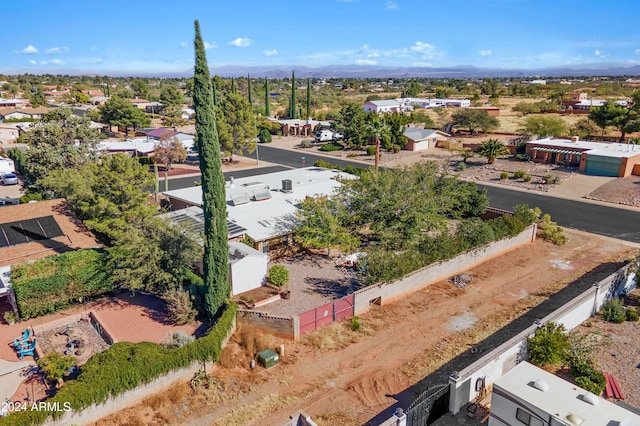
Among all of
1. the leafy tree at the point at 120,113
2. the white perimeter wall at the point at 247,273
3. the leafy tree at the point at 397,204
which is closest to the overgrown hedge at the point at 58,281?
the white perimeter wall at the point at 247,273

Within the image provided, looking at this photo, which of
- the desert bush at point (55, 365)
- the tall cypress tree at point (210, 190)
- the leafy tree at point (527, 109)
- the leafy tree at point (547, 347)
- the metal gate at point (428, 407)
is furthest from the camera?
the leafy tree at point (527, 109)

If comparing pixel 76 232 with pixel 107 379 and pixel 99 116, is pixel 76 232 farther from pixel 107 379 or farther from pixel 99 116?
pixel 99 116

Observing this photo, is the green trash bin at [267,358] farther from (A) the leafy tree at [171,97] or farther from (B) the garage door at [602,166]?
(A) the leafy tree at [171,97]

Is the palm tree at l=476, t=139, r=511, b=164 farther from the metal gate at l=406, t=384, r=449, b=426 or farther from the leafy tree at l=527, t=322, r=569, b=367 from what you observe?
the metal gate at l=406, t=384, r=449, b=426

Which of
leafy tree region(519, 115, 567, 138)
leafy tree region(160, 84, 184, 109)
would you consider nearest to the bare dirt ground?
leafy tree region(519, 115, 567, 138)

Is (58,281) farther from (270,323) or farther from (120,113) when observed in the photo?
(120,113)

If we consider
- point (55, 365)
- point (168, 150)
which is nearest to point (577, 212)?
point (55, 365)
